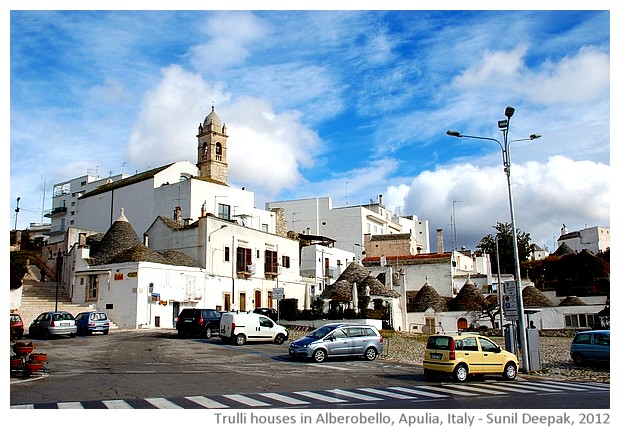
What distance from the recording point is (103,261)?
141ft

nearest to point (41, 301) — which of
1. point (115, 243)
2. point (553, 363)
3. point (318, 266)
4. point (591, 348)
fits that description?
point (115, 243)

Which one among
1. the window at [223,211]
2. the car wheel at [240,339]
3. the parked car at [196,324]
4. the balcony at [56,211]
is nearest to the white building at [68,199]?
the balcony at [56,211]

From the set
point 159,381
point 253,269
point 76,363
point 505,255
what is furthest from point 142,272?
point 505,255

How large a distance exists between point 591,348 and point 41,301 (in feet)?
112

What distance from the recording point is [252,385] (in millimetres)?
17969

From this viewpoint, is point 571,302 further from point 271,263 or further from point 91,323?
point 91,323

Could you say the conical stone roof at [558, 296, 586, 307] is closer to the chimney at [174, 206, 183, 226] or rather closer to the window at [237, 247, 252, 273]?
the window at [237, 247, 252, 273]

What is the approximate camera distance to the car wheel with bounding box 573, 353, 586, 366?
84.6 ft

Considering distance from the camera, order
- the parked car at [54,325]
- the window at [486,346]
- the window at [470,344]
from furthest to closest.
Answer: the parked car at [54,325] < the window at [486,346] < the window at [470,344]

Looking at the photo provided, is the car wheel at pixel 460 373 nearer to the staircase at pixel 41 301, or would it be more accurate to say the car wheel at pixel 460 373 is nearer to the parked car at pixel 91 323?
the parked car at pixel 91 323

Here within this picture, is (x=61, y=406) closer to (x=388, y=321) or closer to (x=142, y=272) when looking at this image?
(x=142, y=272)

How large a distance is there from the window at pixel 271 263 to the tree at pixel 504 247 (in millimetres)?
39437

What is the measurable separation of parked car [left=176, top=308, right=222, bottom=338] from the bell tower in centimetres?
3606

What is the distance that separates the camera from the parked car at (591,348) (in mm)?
25109
